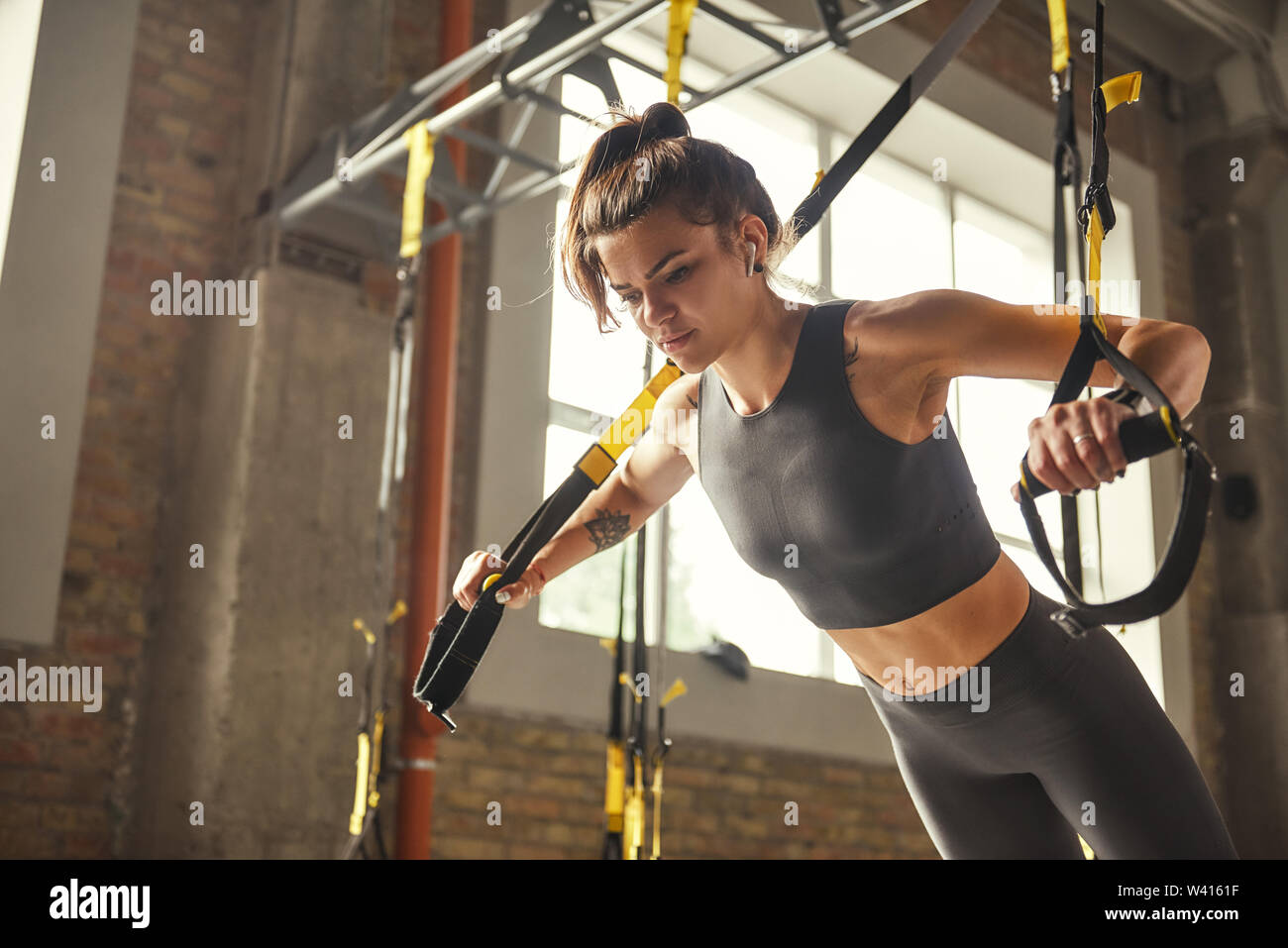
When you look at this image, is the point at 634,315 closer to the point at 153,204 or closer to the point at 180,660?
the point at 180,660

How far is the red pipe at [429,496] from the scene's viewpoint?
3965mm

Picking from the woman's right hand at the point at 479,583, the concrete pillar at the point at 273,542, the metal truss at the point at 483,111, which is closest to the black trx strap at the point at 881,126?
the woman's right hand at the point at 479,583

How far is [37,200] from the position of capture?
3725mm

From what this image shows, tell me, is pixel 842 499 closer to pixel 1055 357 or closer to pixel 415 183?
pixel 1055 357

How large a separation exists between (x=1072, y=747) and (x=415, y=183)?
255 centimetres

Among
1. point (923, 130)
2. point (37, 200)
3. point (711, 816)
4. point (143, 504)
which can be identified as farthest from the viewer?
point (923, 130)

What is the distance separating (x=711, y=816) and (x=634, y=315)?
393 cm

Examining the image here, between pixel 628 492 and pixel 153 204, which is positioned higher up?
pixel 153 204

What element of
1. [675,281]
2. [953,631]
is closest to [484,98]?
[675,281]

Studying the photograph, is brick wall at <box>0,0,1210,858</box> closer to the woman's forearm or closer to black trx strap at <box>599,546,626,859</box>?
black trx strap at <box>599,546,626,859</box>

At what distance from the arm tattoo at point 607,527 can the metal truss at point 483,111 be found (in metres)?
1.58

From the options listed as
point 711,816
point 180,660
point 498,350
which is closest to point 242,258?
point 498,350

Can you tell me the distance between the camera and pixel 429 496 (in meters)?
4.14

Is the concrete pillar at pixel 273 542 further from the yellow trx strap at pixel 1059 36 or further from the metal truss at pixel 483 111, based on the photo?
the yellow trx strap at pixel 1059 36
